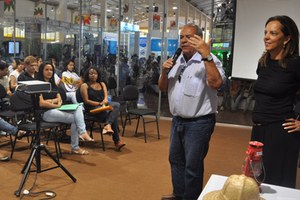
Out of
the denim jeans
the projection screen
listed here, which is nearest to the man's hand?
the denim jeans

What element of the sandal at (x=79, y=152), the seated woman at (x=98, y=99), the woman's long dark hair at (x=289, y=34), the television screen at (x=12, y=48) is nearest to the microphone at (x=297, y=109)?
the woman's long dark hair at (x=289, y=34)

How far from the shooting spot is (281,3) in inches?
206

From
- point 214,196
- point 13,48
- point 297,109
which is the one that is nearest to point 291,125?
point 297,109

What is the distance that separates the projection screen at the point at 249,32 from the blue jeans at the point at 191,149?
349 centimetres

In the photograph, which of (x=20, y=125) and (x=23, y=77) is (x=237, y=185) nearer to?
(x=20, y=125)

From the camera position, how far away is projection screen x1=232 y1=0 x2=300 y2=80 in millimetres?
5421

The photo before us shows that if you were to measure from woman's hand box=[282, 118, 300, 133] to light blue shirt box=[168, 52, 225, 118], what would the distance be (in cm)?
66

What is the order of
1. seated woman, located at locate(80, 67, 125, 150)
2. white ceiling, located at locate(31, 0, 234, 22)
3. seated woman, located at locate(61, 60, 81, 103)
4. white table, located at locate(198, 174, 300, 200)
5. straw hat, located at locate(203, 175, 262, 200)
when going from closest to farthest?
straw hat, located at locate(203, 175, 262, 200) → white table, located at locate(198, 174, 300, 200) → seated woman, located at locate(80, 67, 125, 150) → seated woman, located at locate(61, 60, 81, 103) → white ceiling, located at locate(31, 0, 234, 22)

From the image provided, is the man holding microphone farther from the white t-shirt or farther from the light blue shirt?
the white t-shirt

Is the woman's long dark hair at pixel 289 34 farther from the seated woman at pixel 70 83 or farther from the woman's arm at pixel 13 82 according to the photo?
the woman's arm at pixel 13 82

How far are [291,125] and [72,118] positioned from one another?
3.11 meters

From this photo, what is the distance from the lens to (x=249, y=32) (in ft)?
18.7

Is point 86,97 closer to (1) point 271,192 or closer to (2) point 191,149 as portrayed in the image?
(2) point 191,149

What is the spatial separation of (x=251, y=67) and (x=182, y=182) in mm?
3590
